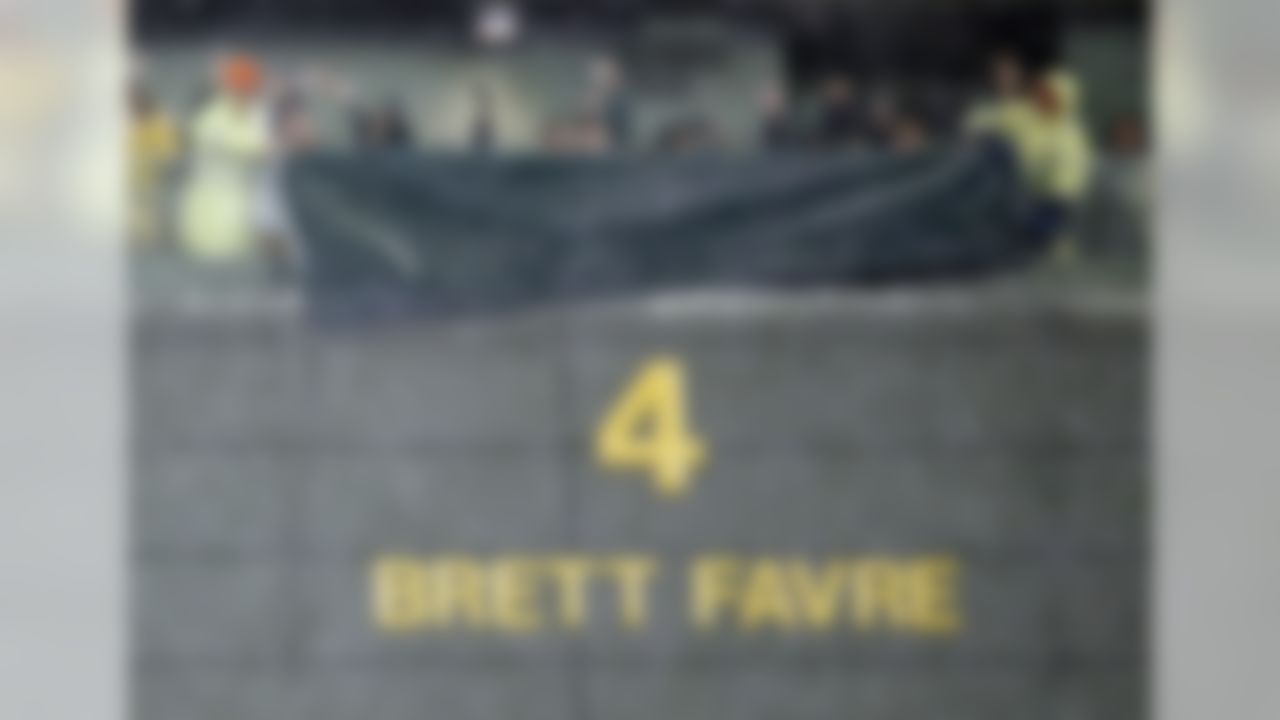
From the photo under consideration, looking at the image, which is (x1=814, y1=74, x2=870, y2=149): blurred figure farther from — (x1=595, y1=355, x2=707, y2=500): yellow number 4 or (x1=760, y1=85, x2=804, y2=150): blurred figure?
(x1=595, y1=355, x2=707, y2=500): yellow number 4

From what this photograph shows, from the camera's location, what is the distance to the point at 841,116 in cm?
314

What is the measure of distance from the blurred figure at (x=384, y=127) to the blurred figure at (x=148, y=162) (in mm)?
252

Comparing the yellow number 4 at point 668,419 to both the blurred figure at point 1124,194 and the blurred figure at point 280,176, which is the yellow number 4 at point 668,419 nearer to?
the blurred figure at point 280,176

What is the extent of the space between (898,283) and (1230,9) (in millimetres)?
579

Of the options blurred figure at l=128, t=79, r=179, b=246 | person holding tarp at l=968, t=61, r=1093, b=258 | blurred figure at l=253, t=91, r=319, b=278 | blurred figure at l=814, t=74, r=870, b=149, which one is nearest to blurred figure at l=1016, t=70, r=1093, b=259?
person holding tarp at l=968, t=61, r=1093, b=258

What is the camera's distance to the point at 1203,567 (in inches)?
124

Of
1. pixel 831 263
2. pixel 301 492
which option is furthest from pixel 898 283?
pixel 301 492

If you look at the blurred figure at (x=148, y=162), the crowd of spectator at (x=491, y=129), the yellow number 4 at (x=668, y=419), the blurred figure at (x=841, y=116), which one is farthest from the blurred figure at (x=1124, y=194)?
the blurred figure at (x=148, y=162)

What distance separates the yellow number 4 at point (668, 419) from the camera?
3.12 m

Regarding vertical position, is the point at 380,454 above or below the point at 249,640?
above

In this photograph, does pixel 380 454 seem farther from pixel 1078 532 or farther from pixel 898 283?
pixel 1078 532

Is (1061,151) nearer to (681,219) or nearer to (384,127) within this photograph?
(681,219)

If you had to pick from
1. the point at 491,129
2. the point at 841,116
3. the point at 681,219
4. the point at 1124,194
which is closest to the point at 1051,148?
the point at 1124,194

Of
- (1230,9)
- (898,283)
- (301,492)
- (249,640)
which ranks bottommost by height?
(249,640)
